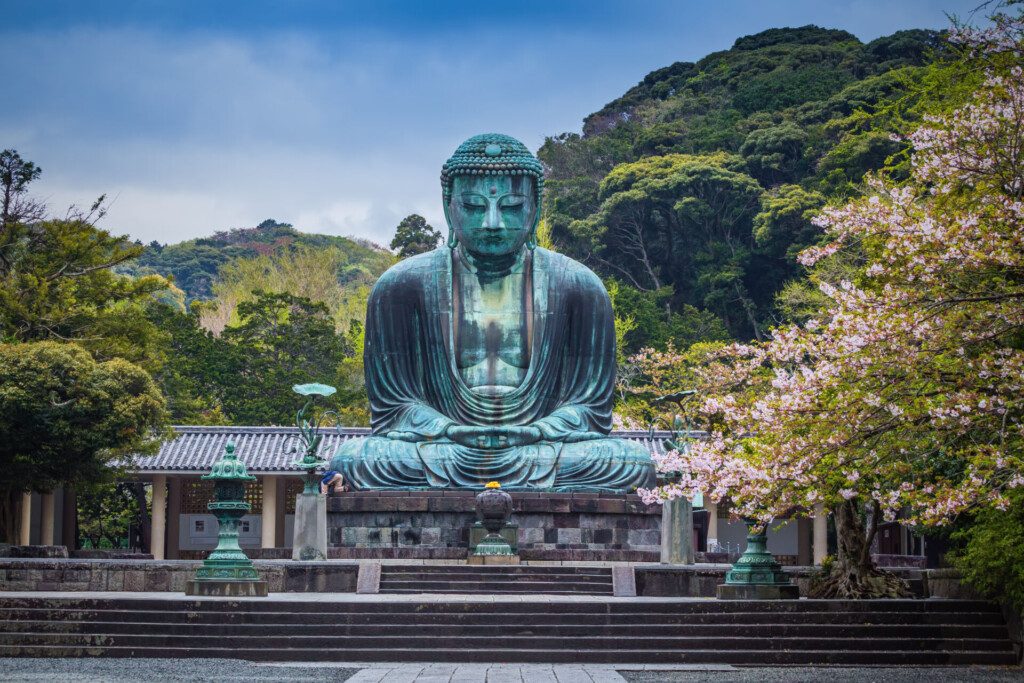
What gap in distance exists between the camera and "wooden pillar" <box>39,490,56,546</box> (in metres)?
29.1

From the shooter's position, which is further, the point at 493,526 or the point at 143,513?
the point at 143,513

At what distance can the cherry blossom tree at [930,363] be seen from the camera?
11.3 meters

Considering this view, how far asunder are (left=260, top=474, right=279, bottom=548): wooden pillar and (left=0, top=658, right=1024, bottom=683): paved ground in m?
17.6

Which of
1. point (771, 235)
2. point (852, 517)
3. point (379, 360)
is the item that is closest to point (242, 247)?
point (771, 235)

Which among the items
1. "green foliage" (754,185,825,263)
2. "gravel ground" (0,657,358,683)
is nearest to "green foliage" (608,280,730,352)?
"green foliage" (754,185,825,263)

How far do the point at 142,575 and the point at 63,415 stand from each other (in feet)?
28.9

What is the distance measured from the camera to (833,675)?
11797mm

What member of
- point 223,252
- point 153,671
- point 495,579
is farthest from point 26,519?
point 223,252

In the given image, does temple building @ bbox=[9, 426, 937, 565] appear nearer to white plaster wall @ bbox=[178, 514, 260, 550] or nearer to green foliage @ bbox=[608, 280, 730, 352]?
white plaster wall @ bbox=[178, 514, 260, 550]

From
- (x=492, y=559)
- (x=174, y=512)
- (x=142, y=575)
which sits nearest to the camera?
(x=142, y=575)

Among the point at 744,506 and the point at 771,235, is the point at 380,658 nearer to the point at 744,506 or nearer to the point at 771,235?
the point at 744,506

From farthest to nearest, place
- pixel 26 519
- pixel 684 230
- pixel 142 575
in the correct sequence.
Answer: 1. pixel 684 230
2. pixel 26 519
3. pixel 142 575

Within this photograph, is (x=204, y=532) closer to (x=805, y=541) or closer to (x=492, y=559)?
(x=805, y=541)

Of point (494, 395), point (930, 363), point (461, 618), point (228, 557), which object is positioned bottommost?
point (461, 618)
